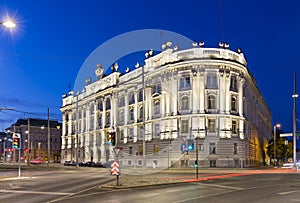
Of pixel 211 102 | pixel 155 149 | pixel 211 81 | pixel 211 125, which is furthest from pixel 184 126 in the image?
pixel 211 81

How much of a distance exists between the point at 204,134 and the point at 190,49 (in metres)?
15.4

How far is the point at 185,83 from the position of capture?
64.6 m

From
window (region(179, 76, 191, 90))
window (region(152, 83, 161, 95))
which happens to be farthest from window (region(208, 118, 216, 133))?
window (region(152, 83, 161, 95))

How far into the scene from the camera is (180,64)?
2544 inches

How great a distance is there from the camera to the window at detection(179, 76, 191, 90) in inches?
2526

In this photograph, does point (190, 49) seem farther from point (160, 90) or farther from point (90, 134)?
point (90, 134)

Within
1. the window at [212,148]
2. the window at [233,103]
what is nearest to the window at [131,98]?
the window at [212,148]

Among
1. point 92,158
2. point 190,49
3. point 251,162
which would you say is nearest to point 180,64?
point 190,49

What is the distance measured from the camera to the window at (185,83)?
64.2 m

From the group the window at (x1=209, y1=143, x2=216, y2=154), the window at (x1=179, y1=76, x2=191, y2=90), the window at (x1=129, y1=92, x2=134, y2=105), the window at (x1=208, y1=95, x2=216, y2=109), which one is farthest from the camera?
the window at (x1=129, y1=92, x2=134, y2=105)

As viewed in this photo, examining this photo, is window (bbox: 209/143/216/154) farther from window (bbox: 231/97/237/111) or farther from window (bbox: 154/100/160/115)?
window (bbox: 154/100/160/115)

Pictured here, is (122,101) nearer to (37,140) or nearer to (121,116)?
(121,116)

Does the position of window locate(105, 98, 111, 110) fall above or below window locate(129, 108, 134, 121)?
above

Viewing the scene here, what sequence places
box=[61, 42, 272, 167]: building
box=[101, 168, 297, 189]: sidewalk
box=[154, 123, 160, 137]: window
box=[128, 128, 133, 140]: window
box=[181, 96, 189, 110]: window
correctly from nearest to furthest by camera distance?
box=[101, 168, 297, 189]: sidewalk → box=[61, 42, 272, 167]: building → box=[181, 96, 189, 110]: window → box=[154, 123, 160, 137]: window → box=[128, 128, 133, 140]: window
